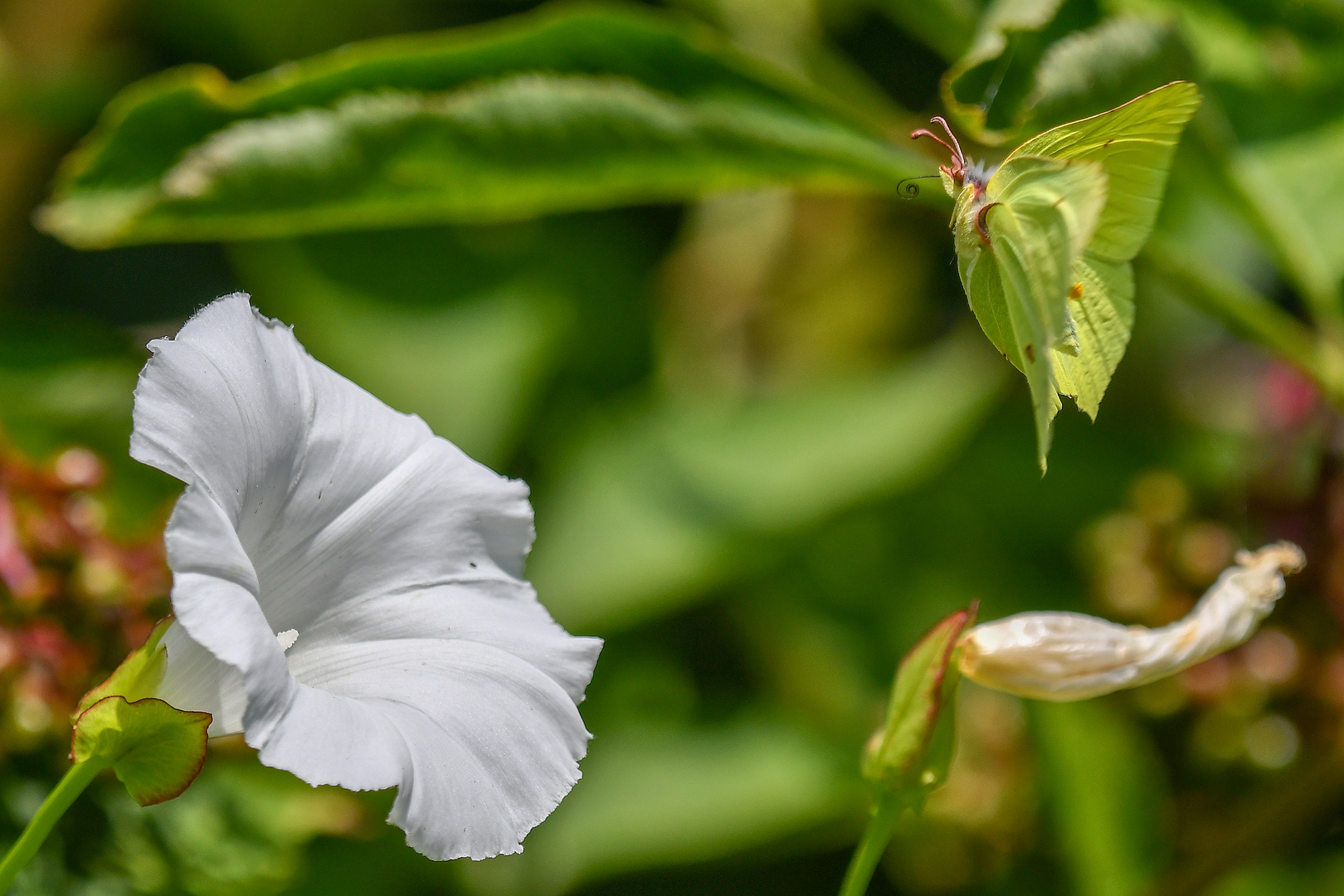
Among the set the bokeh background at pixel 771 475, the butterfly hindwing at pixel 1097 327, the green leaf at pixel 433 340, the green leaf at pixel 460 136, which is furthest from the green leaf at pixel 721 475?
the butterfly hindwing at pixel 1097 327

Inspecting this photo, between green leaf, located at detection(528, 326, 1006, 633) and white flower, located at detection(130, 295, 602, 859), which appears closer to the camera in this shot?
white flower, located at detection(130, 295, 602, 859)

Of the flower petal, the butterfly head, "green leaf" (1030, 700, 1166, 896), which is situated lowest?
"green leaf" (1030, 700, 1166, 896)

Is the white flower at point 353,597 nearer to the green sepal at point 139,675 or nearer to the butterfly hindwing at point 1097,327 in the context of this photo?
the green sepal at point 139,675

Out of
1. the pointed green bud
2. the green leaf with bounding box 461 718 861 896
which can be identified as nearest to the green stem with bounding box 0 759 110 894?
the pointed green bud

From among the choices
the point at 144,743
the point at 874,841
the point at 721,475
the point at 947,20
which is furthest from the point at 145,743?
the point at 721,475

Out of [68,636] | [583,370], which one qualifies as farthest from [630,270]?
[68,636]

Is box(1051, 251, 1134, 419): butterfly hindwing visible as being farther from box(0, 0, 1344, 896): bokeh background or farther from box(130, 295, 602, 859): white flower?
box(130, 295, 602, 859): white flower
